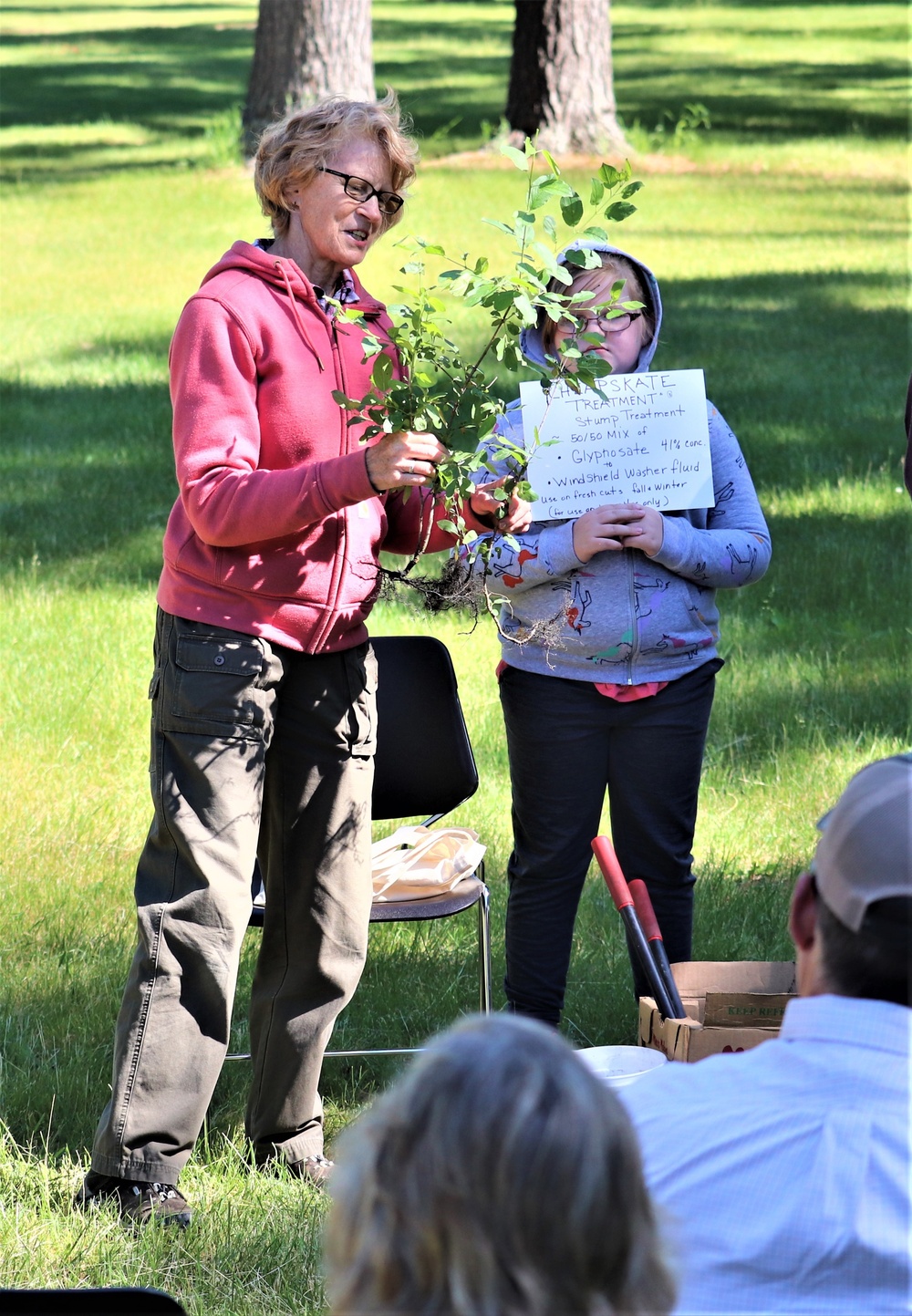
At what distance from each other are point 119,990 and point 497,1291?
3352 millimetres

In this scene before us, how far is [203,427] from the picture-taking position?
2.95m

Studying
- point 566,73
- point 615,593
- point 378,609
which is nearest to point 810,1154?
point 615,593

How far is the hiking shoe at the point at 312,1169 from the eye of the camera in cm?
345

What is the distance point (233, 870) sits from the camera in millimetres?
3123

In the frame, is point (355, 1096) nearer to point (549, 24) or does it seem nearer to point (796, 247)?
point (796, 247)

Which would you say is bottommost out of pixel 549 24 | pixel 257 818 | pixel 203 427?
pixel 257 818

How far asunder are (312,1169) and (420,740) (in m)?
1.06

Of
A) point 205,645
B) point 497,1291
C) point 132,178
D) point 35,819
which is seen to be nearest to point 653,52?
point 132,178

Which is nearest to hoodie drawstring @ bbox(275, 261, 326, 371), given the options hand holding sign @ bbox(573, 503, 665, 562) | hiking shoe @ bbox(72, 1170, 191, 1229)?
hand holding sign @ bbox(573, 503, 665, 562)

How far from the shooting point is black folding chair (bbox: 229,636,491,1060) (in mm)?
3902

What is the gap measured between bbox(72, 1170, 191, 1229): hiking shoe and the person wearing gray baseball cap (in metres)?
1.89

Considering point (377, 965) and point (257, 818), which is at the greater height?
point (257, 818)

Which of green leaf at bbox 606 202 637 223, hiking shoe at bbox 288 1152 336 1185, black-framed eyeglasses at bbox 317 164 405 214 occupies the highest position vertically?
black-framed eyeglasses at bbox 317 164 405 214

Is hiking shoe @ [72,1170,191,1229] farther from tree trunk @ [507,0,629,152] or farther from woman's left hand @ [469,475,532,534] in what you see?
tree trunk @ [507,0,629,152]
